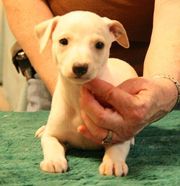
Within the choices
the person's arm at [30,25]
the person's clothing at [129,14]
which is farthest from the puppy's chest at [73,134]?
the person's clothing at [129,14]

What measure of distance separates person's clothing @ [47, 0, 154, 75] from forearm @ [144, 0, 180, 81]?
0.13m

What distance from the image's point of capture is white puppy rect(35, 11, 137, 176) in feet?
2.67

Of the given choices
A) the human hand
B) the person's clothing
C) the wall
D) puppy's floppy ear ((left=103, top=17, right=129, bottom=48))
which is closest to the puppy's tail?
the human hand

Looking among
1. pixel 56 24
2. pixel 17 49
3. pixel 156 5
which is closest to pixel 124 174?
pixel 56 24

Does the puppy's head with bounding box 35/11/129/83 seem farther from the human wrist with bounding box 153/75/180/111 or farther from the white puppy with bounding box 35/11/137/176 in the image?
the human wrist with bounding box 153/75/180/111

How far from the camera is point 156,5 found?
1200mm

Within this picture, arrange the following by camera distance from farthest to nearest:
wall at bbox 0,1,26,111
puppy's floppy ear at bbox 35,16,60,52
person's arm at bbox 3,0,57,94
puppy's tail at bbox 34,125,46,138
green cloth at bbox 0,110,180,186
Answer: wall at bbox 0,1,26,111, person's arm at bbox 3,0,57,94, puppy's tail at bbox 34,125,46,138, puppy's floppy ear at bbox 35,16,60,52, green cloth at bbox 0,110,180,186

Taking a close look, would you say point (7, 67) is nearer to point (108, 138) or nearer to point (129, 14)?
point (129, 14)

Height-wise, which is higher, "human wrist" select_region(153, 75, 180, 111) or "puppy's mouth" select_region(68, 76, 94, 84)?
"puppy's mouth" select_region(68, 76, 94, 84)

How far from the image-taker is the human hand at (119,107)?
83cm

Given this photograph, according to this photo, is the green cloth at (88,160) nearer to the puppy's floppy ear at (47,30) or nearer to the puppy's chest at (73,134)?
the puppy's chest at (73,134)

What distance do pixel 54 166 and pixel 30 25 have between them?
→ 1.96 feet

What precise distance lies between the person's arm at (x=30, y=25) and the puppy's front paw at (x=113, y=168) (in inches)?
17.1

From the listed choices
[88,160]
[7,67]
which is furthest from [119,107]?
[7,67]
